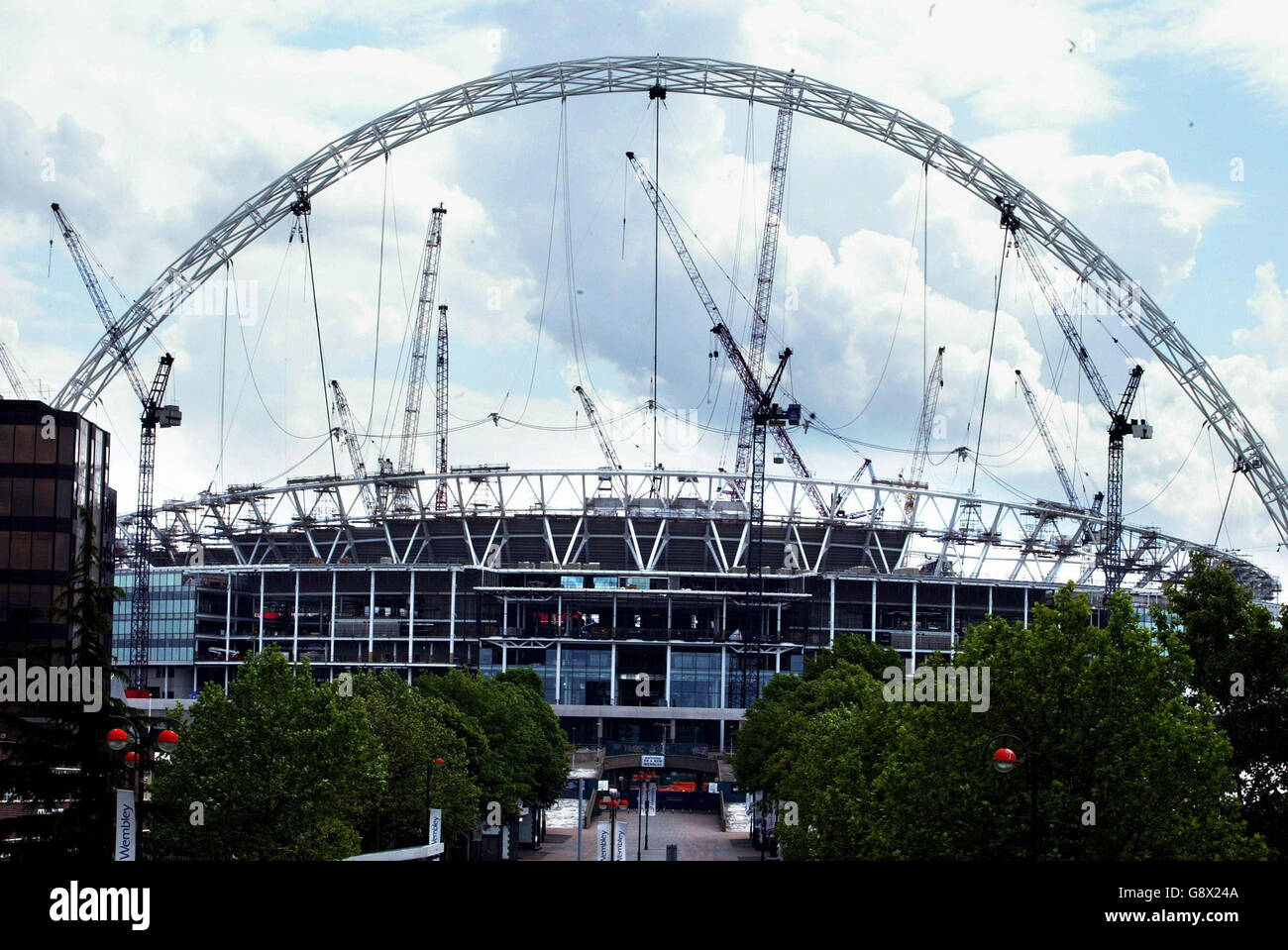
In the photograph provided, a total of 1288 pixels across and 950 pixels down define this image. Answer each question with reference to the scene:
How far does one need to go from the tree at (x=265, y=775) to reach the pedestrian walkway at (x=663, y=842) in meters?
41.2

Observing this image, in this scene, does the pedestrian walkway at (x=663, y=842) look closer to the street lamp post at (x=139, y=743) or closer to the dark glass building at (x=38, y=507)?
the dark glass building at (x=38, y=507)

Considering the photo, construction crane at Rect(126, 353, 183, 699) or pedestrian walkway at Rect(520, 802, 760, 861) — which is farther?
construction crane at Rect(126, 353, 183, 699)

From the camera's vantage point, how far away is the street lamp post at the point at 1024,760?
38188 mm

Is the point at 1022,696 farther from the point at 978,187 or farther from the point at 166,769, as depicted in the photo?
the point at 978,187

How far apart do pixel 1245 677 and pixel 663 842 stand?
68004 mm

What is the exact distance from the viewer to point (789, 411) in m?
176

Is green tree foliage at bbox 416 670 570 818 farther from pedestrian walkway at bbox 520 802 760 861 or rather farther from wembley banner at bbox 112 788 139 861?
wembley banner at bbox 112 788 139 861

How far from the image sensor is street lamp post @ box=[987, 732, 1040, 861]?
125 ft

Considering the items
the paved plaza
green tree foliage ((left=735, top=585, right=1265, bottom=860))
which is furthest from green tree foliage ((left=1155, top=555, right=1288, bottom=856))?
the paved plaza

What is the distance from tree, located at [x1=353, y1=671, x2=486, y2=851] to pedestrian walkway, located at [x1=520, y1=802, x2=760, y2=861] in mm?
18354

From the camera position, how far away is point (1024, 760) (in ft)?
147

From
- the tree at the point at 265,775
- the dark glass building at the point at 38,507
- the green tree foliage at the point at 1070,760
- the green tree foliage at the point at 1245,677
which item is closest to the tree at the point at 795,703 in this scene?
the green tree foliage at the point at 1245,677
